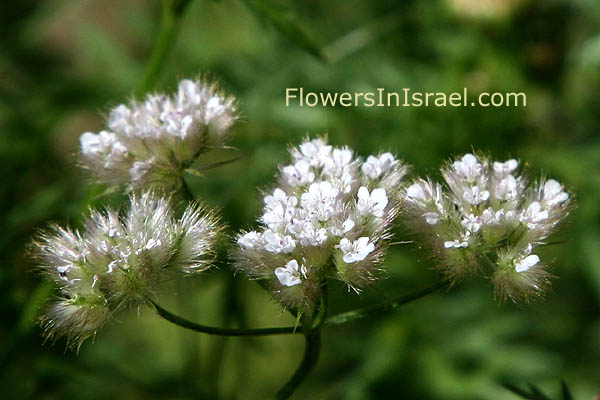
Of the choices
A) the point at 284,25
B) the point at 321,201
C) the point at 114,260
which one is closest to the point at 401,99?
the point at 284,25

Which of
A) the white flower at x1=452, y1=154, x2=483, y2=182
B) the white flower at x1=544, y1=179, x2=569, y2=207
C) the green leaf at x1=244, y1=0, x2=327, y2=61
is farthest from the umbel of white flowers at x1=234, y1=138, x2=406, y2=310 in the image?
the green leaf at x1=244, y1=0, x2=327, y2=61

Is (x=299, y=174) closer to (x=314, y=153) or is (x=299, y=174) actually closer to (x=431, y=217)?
(x=314, y=153)

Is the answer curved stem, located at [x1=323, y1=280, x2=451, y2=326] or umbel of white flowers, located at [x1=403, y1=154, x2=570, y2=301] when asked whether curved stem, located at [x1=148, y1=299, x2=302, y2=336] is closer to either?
curved stem, located at [x1=323, y1=280, x2=451, y2=326]

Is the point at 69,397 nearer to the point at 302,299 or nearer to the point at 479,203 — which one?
the point at 302,299

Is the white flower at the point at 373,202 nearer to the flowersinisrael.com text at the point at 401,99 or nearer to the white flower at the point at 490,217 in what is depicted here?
the white flower at the point at 490,217

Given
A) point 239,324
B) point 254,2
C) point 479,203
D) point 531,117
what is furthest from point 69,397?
point 531,117

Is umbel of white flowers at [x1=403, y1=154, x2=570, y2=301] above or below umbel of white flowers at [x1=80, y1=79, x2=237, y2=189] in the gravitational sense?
below
